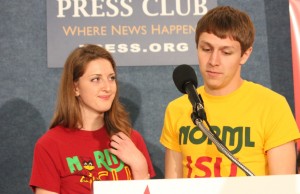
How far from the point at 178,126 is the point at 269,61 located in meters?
1.16

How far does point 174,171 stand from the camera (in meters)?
1.89

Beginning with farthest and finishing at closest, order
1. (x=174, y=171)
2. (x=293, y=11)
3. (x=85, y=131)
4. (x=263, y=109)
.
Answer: (x=293, y=11)
(x=85, y=131)
(x=174, y=171)
(x=263, y=109)

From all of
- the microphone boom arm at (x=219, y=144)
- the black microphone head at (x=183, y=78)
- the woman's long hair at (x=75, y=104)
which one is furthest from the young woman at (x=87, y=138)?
the microphone boom arm at (x=219, y=144)

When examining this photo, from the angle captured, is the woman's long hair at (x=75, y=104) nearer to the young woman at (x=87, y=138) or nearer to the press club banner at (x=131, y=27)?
the young woman at (x=87, y=138)

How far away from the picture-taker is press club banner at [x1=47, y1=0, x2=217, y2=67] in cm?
278

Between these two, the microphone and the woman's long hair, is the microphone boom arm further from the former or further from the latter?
the woman's long hair

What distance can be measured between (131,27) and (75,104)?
82 centimetres

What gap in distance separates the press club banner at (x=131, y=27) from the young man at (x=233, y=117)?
971mm

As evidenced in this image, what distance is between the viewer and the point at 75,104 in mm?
2113

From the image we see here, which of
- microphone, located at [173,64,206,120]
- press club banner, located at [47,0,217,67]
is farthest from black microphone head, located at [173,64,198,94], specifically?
press club banner, located at [47,0,217,67]

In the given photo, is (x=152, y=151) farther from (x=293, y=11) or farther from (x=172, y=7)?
(x=293, y=11)

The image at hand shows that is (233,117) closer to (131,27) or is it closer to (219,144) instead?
(219,144)

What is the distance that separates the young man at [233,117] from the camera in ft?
5.58

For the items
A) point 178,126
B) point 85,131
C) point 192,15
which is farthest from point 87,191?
point 192,15
